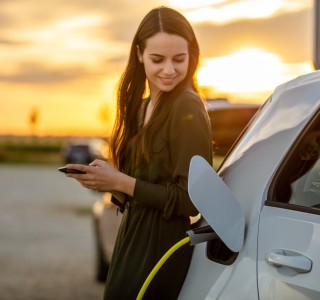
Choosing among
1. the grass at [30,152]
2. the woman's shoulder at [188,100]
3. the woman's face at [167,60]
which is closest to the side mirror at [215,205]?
the woman's shoulder at [188,100]

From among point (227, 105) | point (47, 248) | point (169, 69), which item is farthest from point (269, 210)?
point (47, 248)

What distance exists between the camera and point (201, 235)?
2.73 meters

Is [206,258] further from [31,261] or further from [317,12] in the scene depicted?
[31,261]

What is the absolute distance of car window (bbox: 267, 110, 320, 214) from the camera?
2672mm

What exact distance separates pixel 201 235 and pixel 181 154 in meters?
0.33

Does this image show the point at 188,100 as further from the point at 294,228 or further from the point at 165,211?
the point at 294,228

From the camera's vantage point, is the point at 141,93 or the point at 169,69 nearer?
the point at 169,69

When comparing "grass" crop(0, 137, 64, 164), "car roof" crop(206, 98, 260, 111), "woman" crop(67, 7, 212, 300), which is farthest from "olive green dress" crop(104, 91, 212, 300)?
"grass" crop(0, 137, 64, 164)

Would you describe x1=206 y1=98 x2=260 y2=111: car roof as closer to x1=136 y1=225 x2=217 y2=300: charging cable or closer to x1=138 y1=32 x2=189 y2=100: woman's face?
x1=138 y1=32 x2=189 y2=100: woman's face

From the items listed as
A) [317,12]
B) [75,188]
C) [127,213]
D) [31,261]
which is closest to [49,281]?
[31,261]

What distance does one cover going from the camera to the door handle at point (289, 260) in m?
2.42

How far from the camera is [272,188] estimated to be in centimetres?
267

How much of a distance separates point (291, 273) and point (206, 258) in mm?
449

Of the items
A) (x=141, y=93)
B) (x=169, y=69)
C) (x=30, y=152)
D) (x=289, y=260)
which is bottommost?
(x=30, y=152)
